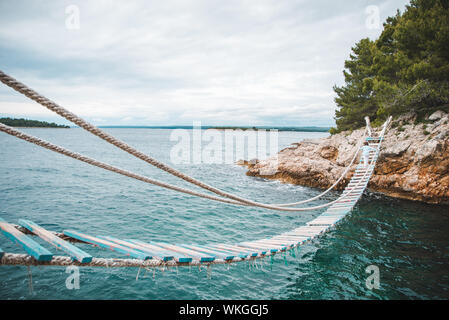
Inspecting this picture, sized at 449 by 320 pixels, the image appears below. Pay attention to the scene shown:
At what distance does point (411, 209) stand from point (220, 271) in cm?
1201

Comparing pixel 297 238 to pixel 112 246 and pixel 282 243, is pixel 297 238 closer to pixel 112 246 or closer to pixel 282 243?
pixel 282 243

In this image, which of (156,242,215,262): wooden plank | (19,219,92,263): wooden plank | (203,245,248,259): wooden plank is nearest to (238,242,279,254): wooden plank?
(203,245,248,259): wooden plank

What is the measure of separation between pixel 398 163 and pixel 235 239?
13.0 meters

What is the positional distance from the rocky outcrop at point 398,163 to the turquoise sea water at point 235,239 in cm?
122

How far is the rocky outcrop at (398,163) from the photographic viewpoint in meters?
14.2

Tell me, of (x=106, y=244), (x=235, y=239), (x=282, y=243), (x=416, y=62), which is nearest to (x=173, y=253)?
(x=106, y=244)

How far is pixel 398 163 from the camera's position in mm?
16141

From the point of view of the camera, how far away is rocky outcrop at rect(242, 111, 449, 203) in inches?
558

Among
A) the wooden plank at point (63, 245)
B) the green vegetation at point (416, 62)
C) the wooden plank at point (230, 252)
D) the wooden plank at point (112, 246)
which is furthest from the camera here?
the green vegetation at point (416, 62)

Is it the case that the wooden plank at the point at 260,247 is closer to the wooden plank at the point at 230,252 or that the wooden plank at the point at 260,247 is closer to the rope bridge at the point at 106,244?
the rope bridge at the point at 106,244

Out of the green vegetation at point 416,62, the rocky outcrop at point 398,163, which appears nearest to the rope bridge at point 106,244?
the rocky outcrop at point 398,163

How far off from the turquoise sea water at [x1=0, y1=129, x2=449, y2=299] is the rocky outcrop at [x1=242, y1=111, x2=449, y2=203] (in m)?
1.22

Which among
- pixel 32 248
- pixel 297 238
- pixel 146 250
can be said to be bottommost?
pixel 297 238
